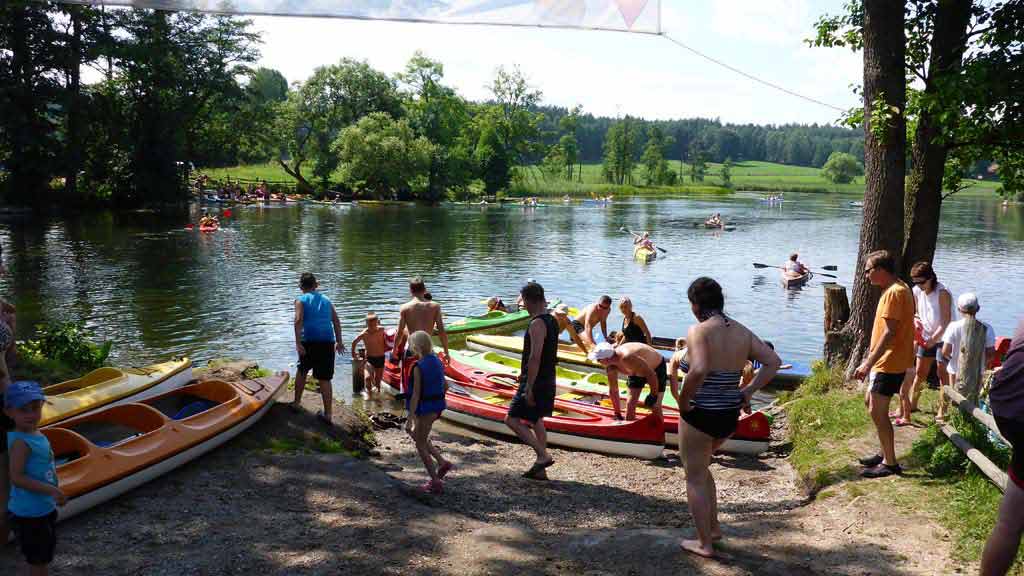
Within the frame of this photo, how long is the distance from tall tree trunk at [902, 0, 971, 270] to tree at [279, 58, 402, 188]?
2570 inches

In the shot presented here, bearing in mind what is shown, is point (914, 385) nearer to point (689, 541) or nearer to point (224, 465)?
point (689, 541)

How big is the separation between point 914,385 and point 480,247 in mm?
28798

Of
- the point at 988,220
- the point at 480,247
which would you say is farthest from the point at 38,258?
the point at 988,220

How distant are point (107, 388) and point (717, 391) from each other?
6.78 m

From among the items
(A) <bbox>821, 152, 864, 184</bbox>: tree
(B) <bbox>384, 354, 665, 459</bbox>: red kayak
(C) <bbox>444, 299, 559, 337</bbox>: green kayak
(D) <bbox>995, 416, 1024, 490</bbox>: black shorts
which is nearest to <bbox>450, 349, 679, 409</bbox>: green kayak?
(B) <bbox>384, 354, 665, 459</bbox>: red kayak

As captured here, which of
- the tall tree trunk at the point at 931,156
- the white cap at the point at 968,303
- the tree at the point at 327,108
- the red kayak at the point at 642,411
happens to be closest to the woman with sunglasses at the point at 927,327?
the white cap at the point at 968,303

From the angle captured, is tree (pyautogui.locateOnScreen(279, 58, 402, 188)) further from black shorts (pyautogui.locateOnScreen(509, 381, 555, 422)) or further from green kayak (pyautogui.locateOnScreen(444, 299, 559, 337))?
black shorts (pyautogui.locateOnScreen(509, 381, 555, 422))

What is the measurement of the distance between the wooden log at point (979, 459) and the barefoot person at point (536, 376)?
340 cm

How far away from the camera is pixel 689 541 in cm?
494

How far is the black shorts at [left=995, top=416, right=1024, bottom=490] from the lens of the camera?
3.71m

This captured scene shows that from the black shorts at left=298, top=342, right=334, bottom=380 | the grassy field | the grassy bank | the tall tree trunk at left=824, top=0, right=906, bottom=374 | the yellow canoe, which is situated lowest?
the grassy bank

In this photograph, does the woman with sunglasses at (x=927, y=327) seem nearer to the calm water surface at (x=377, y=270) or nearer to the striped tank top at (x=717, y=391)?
the striped tank top at (x=717, y=391)

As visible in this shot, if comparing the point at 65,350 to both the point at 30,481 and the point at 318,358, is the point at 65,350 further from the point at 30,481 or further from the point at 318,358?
the point at 30,481

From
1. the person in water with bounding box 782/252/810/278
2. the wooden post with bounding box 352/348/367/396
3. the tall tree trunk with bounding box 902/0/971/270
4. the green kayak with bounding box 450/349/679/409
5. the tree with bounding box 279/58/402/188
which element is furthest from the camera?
the tree with bounding box 279/58/402/188
